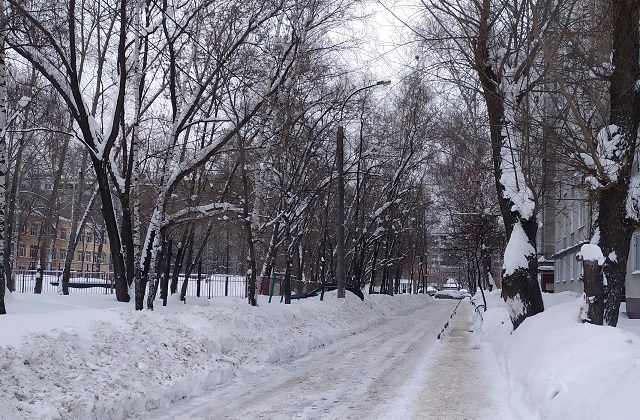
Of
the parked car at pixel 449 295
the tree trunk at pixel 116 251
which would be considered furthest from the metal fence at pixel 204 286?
the parked car at pixel 449 295

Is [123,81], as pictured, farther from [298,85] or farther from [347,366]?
[347,366]

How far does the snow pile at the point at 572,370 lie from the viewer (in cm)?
521

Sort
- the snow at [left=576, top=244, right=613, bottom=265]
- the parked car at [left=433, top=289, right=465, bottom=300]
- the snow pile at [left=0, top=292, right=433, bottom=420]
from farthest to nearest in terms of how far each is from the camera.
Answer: the parked car at [left=433, top=289, right=465, bottom=300] < the snow at [left=576, top=244, right=613, bottom=265] < the snow pile at [left=0, top=292, right=433, bottom=420]

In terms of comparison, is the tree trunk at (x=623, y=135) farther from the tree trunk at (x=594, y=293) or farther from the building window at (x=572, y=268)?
the building window at (x=572, y=268)

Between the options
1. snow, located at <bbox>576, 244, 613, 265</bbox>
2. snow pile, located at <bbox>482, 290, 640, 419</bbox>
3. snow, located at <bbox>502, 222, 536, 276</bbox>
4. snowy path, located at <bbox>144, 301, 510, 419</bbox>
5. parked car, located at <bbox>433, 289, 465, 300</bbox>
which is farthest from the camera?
parked car, located at <bbox>433, 289, 465, 300</bbox>

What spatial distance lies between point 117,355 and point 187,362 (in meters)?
1.52

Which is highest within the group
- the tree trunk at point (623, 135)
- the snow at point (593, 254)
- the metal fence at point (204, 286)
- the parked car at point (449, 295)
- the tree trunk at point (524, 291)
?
the tree trunk at point (623, 135)

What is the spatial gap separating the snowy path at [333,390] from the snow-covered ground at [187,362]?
25 centimetres

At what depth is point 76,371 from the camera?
755cm

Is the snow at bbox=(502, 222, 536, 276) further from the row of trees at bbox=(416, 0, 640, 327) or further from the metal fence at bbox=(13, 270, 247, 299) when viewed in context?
the metal fence at bbox=(13, 270, 247, 299)

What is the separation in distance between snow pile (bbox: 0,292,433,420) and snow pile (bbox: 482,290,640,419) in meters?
4.57

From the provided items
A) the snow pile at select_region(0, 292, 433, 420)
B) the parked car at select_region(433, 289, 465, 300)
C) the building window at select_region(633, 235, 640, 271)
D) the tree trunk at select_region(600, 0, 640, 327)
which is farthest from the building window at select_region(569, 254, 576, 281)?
the parked car at select_region(433, 289, 465, 300)

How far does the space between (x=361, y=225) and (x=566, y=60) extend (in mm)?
26235

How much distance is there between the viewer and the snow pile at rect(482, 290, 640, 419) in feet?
17.1
